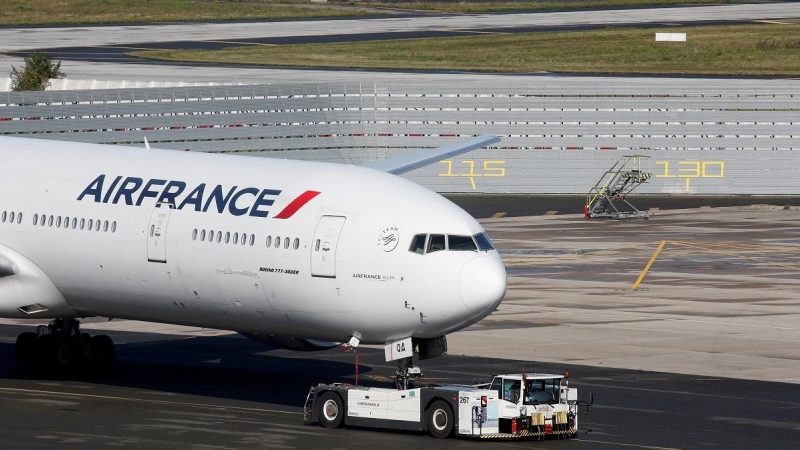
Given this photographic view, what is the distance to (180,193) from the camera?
100ft

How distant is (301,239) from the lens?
93.5ft

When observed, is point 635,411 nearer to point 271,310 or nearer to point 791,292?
point 271,310

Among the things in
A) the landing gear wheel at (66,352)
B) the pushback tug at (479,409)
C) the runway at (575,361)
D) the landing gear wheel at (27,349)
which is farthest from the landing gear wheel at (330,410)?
the landing gear wheel at (27,349)

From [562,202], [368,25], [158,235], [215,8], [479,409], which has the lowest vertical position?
[479,409]

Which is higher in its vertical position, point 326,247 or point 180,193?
point 180,193

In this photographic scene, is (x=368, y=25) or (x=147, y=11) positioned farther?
(x=147, y=11)

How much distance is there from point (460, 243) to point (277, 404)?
579cm

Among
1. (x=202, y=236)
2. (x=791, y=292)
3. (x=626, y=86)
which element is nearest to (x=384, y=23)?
(x=626, y=86)

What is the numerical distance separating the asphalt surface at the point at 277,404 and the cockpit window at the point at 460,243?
11.3 feet

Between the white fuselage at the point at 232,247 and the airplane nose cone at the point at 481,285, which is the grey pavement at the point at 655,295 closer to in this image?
the airplane nose cone at the point at 481,285

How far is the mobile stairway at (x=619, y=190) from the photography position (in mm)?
67731

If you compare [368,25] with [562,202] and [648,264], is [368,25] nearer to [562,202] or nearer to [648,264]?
[562,202]

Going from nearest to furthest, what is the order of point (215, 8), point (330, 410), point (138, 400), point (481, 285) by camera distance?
point (481, 285) < point (330, 410) < point (138, 400) < point (215, 8)

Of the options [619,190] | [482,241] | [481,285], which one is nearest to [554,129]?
[619,190]
